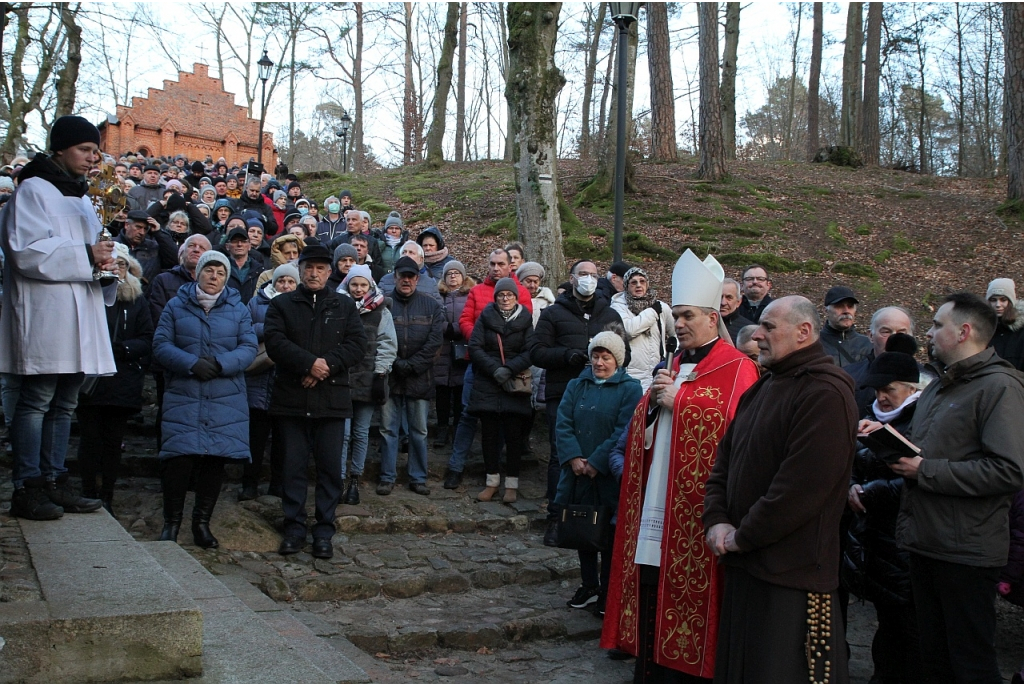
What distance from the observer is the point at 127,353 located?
6.58 metres

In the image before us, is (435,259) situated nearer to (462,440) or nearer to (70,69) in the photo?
(462,440)

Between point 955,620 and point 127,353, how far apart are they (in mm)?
5741

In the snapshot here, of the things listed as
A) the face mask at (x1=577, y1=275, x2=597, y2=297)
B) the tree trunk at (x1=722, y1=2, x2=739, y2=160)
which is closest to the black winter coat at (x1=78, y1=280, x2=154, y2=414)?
the face mask at (x1=577, y1=275, x2=597, y2=297)

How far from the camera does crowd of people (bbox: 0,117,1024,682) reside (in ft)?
11.2

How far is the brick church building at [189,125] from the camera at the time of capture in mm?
41000

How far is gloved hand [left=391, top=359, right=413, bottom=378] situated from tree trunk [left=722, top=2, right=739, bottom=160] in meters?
17.5

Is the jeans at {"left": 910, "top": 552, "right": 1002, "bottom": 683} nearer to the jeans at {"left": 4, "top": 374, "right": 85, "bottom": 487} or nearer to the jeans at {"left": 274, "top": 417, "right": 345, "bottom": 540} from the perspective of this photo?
the jeans at {"left": 274, "top": 417, "right": 345, "bottom": 540}

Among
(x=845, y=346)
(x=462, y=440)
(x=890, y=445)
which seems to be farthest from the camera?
(x=462, y=440)

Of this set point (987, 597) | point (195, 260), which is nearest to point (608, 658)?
point (987, 597)

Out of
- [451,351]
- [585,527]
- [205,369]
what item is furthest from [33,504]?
[451,351]

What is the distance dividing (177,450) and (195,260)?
1.94 meters

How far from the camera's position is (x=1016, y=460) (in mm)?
3686

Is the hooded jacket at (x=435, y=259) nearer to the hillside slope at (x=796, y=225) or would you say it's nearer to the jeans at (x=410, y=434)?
the jeans at (x=410, y=434)

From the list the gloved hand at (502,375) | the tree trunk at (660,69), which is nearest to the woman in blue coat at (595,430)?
the gloved hand at (502,375)
